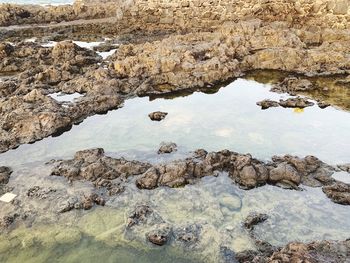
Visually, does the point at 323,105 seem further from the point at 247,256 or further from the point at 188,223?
the point at 247,256

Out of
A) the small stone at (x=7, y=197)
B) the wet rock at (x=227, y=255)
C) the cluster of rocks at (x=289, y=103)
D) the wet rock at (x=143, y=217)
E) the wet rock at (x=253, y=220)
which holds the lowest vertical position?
the small stone at (x=7, y=197)

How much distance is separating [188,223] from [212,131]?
542 cm

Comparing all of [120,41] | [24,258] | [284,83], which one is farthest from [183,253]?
[120,41]

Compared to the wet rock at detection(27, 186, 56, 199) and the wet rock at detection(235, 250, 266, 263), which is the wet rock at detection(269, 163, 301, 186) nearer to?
the wet rock at detection(235, 250, 266, 263)

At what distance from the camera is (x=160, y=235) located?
9023mm

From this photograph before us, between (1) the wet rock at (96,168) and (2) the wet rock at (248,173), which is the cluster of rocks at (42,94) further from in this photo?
(2) the wet rock at (248,173)

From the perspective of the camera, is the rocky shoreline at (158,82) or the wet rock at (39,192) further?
the wet rock at (39,192)

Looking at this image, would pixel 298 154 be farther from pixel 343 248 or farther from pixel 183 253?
pixel 183 253

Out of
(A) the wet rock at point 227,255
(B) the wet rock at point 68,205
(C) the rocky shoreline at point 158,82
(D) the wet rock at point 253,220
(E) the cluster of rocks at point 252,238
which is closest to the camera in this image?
(E) the cluster of rocks at point 252,238

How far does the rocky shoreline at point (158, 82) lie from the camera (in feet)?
33.1

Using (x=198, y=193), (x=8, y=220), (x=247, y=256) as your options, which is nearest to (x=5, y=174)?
(x=8, y=220)

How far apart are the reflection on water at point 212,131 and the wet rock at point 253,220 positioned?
124 inches

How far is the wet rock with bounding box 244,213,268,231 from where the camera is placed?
9358mm

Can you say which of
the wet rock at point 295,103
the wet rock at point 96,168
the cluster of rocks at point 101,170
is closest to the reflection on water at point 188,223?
the cluster of rocks at point 101,170
